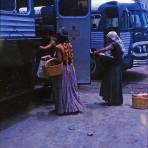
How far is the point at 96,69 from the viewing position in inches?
613

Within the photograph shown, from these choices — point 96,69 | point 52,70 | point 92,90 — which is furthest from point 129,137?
point 96,69

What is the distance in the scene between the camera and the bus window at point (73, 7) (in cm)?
1168

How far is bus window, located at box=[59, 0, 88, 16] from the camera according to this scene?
11.7 metres

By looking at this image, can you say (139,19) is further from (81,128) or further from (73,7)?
(81,128)

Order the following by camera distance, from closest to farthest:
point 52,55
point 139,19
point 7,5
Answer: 1. point 7,5
2. point 52,55
3. point 139,19

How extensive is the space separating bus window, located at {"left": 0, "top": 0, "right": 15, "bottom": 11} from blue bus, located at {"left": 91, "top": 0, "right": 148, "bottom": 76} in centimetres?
613

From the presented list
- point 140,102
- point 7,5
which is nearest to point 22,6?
point 7,5

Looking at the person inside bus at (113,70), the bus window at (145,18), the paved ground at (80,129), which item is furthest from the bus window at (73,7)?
the bus window at (145,18)

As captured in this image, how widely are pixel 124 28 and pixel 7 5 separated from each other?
672 centimetres

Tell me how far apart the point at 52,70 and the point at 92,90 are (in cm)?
392

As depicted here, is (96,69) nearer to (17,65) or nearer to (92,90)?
(92,90)

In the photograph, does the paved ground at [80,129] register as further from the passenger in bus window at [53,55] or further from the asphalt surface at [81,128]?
the passenger in bus window at [53,55]

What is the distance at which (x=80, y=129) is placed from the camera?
891cm

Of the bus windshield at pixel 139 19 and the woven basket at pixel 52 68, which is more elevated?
the bus windshield at pixel 139 19
